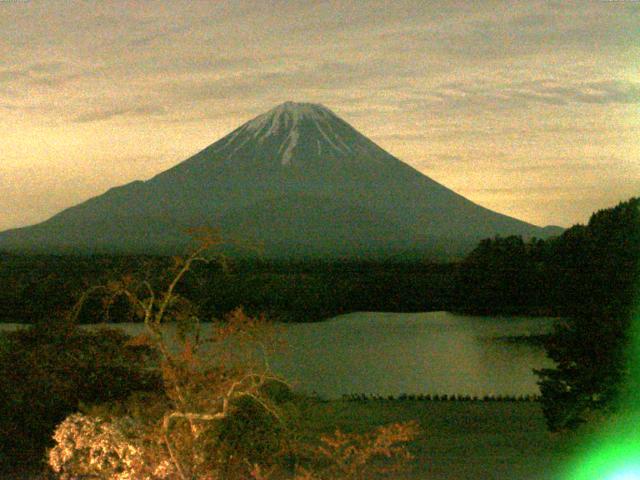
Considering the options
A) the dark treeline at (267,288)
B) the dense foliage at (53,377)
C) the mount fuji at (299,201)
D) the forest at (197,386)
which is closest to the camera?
the forest at (197,386)

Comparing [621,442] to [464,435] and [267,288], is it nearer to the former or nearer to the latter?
[464,435]

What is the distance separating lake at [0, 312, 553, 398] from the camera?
21.1m

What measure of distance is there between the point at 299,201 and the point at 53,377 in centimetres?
7670

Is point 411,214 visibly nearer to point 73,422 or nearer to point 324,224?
point 324,224

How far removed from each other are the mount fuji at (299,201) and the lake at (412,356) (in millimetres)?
40734

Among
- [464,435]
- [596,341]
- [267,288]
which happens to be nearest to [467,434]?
[464,435]

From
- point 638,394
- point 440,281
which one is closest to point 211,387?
point 638,394

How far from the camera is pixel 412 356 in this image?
28.1m

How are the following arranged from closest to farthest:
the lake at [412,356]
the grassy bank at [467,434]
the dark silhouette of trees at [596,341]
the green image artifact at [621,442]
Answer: the green image artifact at [621,442], the grassy bank at [467,434], the dark silhouette of trees at [596,341], the lake at [412,356]

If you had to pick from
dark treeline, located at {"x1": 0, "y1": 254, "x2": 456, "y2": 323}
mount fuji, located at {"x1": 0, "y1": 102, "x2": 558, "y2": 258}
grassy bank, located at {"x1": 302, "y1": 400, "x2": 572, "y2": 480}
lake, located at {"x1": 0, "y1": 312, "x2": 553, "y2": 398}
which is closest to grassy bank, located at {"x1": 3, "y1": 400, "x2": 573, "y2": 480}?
grassy bank, located at {"x1": 302, "y1": 400, "x2": 572, "y2": 480}

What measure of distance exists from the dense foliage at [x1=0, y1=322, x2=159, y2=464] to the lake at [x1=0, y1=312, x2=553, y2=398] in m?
3.87

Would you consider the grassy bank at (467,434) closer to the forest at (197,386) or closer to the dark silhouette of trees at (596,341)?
the forest at (197,386)

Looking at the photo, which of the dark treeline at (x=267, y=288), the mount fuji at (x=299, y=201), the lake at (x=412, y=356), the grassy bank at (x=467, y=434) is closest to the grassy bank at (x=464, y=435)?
the grassy bank at (x=467, y=434)

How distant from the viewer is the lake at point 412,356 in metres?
21.1
